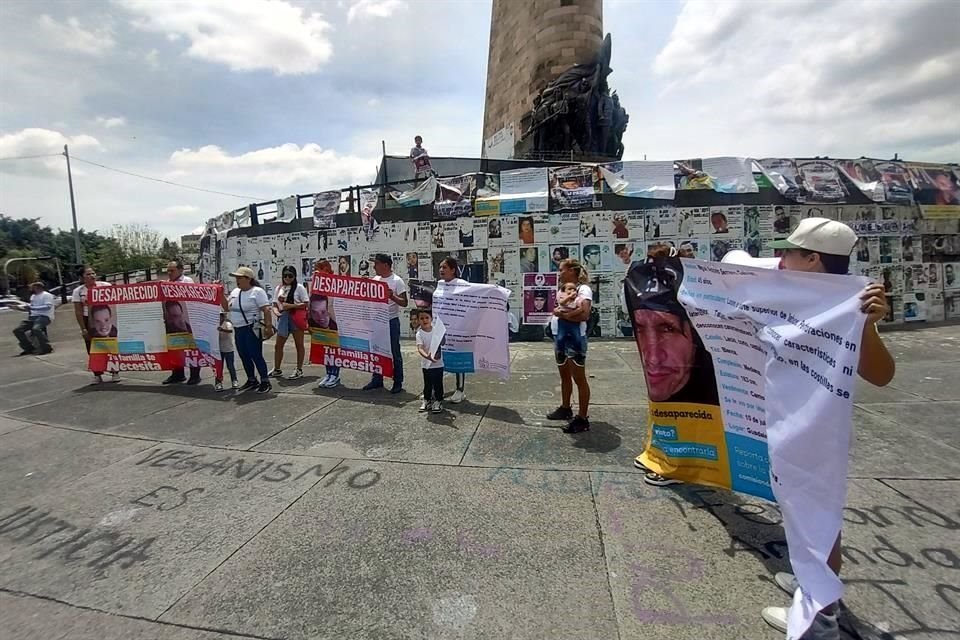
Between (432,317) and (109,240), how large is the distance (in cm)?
6408

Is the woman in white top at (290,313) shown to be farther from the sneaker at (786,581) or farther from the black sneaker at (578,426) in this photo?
the sneaker at (786,581)

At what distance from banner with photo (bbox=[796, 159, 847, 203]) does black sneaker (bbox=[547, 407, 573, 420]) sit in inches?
312

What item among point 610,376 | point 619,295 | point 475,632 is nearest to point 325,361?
point 610,376

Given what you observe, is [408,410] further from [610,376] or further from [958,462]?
[958,462]

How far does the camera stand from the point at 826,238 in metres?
2.08

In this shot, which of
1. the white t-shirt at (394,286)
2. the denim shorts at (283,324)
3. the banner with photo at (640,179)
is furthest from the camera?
the banner with photo at (640,179)

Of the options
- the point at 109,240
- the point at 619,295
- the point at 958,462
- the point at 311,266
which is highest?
the point at 109,240

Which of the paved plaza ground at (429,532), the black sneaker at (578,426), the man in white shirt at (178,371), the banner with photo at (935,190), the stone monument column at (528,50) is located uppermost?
the stone monument column at (528,50)

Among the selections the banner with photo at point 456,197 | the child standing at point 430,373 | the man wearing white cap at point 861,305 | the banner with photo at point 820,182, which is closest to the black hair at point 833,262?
the man wearing white cap at point 861,305

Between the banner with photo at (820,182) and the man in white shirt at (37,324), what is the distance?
16.0m

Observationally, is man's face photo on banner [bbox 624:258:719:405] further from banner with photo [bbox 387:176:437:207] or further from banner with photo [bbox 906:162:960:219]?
banner with photo [bbox 906:162:960:219]

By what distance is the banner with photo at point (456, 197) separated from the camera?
31.0 ft

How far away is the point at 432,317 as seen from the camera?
210 inches

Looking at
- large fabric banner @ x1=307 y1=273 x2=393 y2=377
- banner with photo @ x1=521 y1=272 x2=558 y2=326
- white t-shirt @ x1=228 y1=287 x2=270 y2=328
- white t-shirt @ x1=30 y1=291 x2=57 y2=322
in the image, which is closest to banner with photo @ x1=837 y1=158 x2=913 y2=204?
banner with photo @ x1=521 y1=272 x2=558 y2=326
